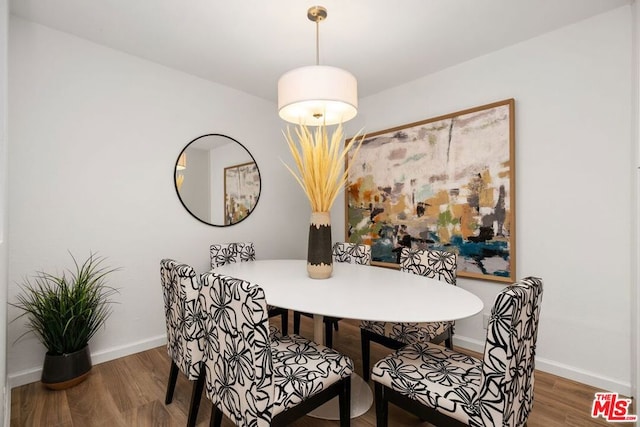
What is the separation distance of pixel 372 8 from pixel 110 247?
256 cm

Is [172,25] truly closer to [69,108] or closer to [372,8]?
[69,108]

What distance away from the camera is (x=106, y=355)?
2412 millimetres

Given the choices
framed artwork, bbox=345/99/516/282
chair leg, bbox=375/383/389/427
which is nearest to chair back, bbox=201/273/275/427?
chair leg, bbox=375/383/389/427

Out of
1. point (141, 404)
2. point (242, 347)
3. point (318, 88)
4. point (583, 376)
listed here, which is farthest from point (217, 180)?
point (583, 376)

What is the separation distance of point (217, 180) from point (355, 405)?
2294 millimetres

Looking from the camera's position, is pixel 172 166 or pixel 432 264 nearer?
pixel 432 264

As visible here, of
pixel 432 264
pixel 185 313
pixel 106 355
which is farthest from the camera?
pixel 106 355

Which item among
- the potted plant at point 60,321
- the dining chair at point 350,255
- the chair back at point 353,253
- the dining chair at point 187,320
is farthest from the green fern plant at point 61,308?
the chair back at point 353,253

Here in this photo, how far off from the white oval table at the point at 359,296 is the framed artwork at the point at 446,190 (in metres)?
0.92

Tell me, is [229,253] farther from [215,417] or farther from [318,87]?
[318,87]

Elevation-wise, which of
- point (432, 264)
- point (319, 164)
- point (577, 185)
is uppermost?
point (319, 164)

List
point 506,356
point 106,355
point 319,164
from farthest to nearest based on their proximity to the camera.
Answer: point 106,355 < point 319,164 < point 506,356

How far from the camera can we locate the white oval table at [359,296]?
1.31 m

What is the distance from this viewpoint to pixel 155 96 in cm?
269
